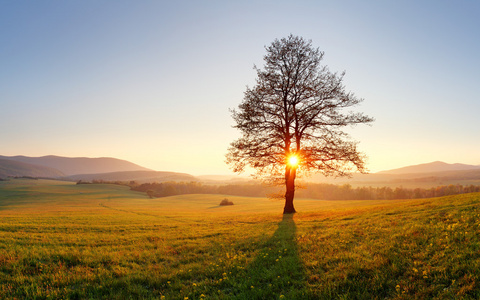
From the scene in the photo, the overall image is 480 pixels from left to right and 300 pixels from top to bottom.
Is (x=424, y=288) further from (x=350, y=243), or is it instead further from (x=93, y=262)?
(x=93, y=262)

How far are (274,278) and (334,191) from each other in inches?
3688

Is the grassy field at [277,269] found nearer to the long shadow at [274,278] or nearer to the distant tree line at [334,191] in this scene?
the long shadow at [274,278]

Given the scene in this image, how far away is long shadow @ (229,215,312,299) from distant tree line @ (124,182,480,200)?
57.5 m

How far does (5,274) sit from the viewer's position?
7141 mm

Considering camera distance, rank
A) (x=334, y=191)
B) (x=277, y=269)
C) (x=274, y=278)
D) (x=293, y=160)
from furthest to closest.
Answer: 1. (x=334, y=191)
2. (x=293, y=160)
3. (x=277, y=269)
4. (x=274, y=278)

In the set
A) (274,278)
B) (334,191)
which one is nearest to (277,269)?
(274,278)

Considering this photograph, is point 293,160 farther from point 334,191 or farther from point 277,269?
point 334,191

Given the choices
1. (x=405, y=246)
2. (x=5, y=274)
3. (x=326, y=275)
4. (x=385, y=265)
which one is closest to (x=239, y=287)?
(x=326, y=275)

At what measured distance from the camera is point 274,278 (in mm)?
6445

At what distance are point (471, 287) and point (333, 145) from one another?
16.8m

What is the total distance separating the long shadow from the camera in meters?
5.66

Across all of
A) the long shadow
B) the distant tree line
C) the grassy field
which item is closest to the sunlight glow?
the grassy field

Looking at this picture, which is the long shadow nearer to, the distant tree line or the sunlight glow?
the sunlight glow

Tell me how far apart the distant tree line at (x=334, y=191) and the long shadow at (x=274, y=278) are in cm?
5752
